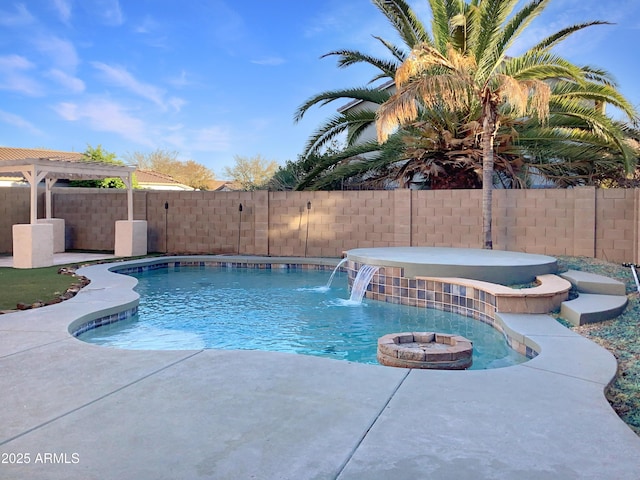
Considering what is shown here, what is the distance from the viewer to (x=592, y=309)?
6199 millimetres

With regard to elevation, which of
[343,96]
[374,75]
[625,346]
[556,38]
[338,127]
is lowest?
[625,346]

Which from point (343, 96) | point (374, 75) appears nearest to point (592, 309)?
point (343, 96)

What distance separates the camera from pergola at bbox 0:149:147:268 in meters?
11.4

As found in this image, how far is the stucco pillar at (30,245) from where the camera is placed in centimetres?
1135

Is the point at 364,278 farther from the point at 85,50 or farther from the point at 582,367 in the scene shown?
the point at 85,50

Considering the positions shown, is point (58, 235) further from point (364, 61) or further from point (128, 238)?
point (364, 61)

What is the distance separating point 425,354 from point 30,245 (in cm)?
977

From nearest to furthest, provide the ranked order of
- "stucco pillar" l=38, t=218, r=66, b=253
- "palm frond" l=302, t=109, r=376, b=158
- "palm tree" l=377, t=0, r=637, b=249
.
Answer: "palm tree" l=377, t=0, r=637, b=249 → "palm frond" l=302, t=109, r=376, b=158 → "stucco pillar" l=38, t=218, r=66, b=253

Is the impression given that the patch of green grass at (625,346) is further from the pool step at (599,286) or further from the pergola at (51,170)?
the pergola at (51,170)

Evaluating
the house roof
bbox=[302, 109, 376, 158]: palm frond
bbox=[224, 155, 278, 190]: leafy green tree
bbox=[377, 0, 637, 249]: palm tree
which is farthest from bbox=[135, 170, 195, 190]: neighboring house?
bbox=[377, 0, 637, 249]: palm tree

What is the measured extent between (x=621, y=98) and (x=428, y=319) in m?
7.63

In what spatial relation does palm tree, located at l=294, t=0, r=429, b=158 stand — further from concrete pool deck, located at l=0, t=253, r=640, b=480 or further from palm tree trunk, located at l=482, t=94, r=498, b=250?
concrete pool deck, located at l=0, t=253, r=640, b=480

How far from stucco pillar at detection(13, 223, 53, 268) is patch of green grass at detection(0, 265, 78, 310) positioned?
32 centimetres

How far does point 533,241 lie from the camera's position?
11.8 metres
